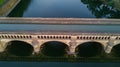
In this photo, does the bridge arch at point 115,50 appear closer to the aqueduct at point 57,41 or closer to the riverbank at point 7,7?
the aqueduct at point 57,41

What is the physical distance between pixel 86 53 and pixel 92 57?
2.66m

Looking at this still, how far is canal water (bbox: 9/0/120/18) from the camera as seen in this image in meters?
93.7

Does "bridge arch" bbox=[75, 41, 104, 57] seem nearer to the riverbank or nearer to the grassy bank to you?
the riverbank

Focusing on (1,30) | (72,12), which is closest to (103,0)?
(72,12)

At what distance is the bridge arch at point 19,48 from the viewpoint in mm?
68706

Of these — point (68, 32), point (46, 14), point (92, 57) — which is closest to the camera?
point (68, 32)

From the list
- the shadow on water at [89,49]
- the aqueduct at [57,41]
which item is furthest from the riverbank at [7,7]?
the shadow on water at [89,49]

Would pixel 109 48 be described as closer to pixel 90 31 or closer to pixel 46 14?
pixel 90 31

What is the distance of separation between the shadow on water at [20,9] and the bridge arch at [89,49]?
37885 millimetres

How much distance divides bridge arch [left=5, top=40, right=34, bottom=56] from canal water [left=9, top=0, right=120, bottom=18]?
23915 millimetres

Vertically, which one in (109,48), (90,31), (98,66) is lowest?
(98,66)

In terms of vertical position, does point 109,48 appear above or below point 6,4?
below

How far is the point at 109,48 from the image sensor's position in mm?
65000

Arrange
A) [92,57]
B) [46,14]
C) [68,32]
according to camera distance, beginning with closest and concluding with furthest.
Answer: [68,32]
[92,57]
[46,14]
